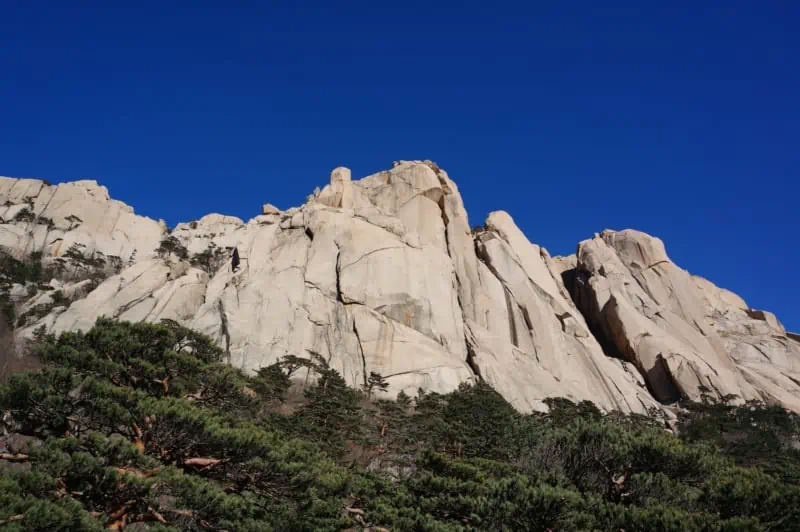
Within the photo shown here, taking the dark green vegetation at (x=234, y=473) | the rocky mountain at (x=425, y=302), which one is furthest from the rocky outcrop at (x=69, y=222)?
the dark green vegetation at (x=234, y=473)

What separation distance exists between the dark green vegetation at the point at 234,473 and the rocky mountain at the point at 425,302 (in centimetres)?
2279

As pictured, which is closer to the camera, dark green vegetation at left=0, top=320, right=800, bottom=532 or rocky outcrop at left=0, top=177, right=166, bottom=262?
dark green vegetation at left=0, top=320, right=800, bottom=532

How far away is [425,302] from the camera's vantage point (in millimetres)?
45781

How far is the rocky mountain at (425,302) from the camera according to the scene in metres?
41.7

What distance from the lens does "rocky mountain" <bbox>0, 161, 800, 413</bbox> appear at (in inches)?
1641

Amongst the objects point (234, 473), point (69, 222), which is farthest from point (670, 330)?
point (69, 222)

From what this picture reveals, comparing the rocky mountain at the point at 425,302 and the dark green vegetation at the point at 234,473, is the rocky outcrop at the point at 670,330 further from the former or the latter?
the dark green vegetation at the point at 234,473

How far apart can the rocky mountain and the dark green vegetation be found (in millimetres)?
22789

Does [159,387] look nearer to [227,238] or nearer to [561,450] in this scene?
[561,450]

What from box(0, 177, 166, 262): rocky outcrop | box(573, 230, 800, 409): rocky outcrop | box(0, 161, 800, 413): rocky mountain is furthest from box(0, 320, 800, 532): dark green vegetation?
box(0, 177, 166, 262): rocky outcrop

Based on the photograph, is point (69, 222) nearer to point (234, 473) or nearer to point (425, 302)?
point (425, 302)

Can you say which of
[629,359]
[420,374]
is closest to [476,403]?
[420,374]

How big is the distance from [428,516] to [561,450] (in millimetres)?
5953

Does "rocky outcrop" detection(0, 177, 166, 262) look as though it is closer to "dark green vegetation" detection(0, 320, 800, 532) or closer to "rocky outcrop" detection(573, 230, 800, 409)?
"rocky outcrop" detection(573, 230, 800, 409)
